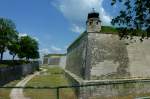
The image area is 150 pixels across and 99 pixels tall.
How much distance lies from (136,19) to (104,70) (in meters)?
9.45

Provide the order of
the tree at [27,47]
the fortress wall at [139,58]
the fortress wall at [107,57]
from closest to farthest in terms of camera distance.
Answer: the fortress wall at [107,57] < the fortress wall at [139,58] < the tree at [27,47]

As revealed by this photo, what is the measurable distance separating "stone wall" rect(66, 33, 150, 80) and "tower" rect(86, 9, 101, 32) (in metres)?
0.41

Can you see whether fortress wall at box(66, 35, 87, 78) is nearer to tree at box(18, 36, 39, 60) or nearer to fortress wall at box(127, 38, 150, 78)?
fortress wall at box(127, 38, 150, 78)

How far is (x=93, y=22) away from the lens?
22.9 metres

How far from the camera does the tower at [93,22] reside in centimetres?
2277

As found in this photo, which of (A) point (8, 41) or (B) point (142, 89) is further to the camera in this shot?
(A) point (8, 41)

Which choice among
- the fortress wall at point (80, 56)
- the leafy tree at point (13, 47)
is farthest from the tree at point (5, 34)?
the fortress wall at point (80, 56)

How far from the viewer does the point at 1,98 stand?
62.6 ft

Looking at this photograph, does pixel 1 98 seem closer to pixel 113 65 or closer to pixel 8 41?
pixel 113 65

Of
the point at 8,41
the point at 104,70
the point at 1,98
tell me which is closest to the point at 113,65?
the point at 104,70

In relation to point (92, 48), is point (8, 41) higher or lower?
higher

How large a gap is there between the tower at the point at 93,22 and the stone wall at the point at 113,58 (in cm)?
41

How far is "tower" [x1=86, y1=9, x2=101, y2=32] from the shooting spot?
74.7ft

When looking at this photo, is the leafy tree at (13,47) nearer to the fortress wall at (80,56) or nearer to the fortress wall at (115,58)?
the fortress wall at (80,56)
